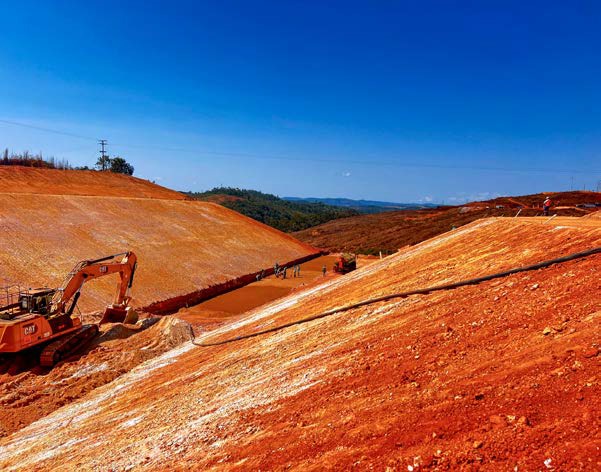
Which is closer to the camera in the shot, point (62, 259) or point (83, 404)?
point (83, 404)

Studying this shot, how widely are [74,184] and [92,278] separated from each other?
3730cm

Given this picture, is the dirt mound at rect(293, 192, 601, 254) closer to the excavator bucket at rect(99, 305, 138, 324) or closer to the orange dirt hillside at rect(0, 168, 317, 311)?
the orange dirt hillside at rect(0, 168, 317, 311)

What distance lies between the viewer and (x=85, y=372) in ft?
43.2

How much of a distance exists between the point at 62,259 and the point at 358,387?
86.6ft

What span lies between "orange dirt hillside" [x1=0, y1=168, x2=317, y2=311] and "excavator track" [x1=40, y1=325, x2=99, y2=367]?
6.25 meters

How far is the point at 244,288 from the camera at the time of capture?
1289 inches

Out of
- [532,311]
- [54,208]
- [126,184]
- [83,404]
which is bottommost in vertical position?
[83,404]

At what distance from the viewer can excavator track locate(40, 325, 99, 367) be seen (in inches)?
541

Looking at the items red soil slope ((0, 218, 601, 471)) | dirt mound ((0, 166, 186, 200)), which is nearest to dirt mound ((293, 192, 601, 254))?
dirt mound ((0, 166, 186, 200))

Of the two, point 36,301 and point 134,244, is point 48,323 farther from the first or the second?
point 134,244

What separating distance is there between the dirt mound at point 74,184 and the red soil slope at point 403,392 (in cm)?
3696

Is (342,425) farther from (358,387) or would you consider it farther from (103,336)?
(103,336)

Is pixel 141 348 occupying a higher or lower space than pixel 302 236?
lower

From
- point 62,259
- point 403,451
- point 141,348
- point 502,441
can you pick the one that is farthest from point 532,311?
point 62,259
